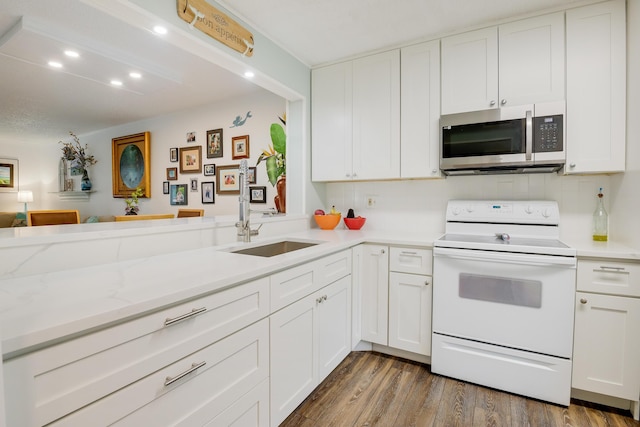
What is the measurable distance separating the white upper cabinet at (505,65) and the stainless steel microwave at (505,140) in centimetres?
12

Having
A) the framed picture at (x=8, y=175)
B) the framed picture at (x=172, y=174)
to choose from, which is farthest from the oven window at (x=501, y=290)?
the framed picture at (x=8, y=175)

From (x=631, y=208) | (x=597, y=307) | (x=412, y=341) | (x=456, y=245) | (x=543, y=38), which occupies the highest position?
(x=543, y=38)

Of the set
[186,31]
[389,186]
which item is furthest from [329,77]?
[186,31]

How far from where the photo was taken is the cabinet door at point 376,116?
2.43 meters

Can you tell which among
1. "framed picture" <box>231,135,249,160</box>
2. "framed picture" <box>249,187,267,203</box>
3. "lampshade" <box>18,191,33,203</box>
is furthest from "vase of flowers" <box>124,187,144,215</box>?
"lampshade" <box>18,191,33,203</box>

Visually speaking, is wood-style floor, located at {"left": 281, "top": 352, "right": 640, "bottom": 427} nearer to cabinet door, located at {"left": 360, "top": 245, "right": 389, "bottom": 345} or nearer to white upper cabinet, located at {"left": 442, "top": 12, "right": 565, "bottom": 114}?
cabinet door, located at {"left": 360, "top": 245, "right": 389, "bottom": 345}

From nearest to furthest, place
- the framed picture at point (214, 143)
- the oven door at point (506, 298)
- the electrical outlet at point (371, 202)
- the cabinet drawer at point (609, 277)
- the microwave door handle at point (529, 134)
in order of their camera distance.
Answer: the cabinet drawer at point (609, 277) → the oven door at point (506, 298) → the microwave door handle at point (529, 134) → the electrical outlet at point (371, 202) → the framed picture at point (214, 143)

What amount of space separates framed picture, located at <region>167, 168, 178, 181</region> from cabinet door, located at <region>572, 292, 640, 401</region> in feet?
15.0

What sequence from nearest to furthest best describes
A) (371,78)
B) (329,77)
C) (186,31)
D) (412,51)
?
(186,31), (412,51), (371,78), (329,77)

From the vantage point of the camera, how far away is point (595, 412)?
1.66 m

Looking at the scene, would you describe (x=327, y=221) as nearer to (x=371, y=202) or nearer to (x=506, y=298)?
(x=371, y=202)

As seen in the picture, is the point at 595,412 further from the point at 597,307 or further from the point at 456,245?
the point at 456,245

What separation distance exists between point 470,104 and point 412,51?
0.62 m

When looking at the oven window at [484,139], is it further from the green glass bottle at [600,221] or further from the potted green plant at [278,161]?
the potted green plant at [278,161]
